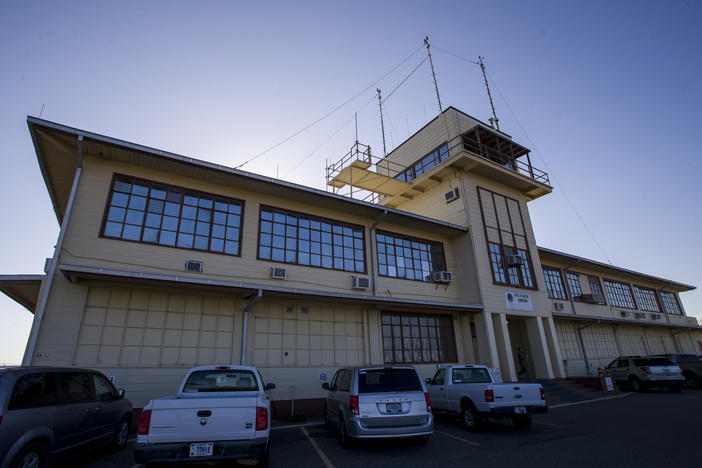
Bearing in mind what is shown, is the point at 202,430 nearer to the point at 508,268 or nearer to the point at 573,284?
the point at 508,268

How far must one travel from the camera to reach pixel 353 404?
660cm

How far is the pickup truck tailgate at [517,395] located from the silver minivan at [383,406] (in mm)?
2210

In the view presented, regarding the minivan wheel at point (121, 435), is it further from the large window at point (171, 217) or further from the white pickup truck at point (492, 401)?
the white pickup truck at point (492, 401)

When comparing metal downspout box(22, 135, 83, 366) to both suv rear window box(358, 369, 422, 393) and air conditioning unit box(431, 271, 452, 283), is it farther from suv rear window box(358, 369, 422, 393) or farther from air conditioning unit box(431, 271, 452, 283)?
air conditioning unit box(431, 271, 452, 283)

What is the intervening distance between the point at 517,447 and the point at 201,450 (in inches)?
227

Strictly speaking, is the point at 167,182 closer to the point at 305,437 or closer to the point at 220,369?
the point at 220,369

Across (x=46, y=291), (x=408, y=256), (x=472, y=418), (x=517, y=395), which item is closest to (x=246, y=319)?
(x=46, y=291)

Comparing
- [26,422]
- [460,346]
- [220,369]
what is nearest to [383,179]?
[460,346]

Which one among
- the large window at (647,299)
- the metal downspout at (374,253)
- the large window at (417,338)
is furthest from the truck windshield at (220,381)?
the large window at (647,299)

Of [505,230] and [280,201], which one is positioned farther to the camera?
[505,230]

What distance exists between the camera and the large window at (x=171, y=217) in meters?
10.2

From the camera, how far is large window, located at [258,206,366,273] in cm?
1223

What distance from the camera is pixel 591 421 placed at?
9.46m

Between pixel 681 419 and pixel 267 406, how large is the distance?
34.9 ft
